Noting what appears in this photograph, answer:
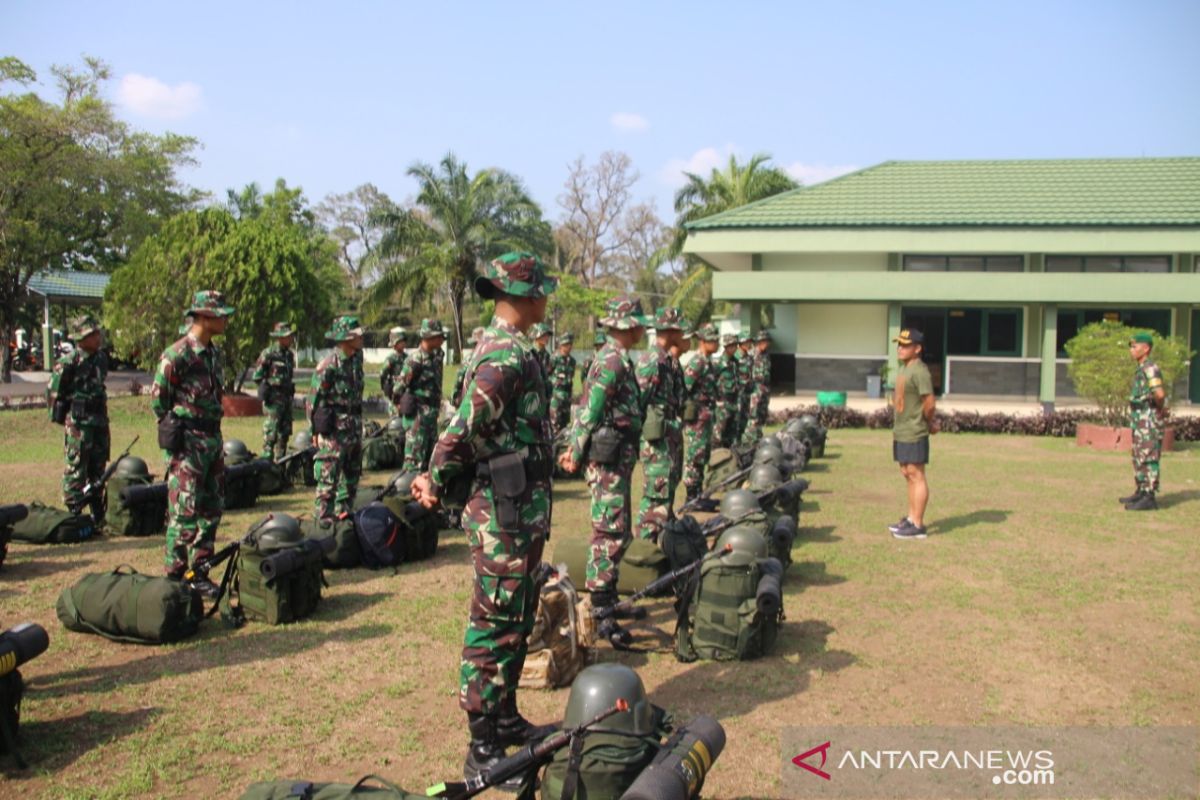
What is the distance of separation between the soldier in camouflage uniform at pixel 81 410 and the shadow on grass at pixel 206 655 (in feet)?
11.8

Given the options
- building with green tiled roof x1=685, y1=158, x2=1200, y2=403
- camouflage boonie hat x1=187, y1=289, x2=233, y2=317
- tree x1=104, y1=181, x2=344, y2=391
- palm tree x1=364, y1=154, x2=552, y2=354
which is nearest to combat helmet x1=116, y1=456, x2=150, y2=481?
camouflage boonie hat x1=187, y1=289, x2=233, y2=317

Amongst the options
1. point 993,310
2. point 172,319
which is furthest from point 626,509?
point 993,310

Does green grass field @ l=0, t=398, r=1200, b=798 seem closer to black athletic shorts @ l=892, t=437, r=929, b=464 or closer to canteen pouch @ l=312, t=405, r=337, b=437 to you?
black athletic shorts @ l=892, t=437, r=929, b=464

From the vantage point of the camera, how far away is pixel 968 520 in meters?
9.39

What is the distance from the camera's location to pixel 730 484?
31.2 feet

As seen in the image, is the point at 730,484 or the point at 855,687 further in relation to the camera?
the point at 730,484

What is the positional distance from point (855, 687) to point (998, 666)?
98 centimetres

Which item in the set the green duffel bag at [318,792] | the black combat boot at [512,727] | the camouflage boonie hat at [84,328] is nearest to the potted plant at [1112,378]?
the black combat boot at [512,727]

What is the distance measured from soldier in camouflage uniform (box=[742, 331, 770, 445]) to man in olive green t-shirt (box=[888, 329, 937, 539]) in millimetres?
5456

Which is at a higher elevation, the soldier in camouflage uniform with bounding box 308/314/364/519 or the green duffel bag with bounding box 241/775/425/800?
the soldier in camouflage uniform with bounding box 308/314/364/519

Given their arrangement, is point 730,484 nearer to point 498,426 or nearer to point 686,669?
point 686,669

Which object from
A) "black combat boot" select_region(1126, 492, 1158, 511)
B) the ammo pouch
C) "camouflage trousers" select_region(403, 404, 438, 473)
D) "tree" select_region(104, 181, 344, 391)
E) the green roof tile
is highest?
the green roof tile

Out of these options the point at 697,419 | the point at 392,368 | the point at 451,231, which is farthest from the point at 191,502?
the point at 451,231

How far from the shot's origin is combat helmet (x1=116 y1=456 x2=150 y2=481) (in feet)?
28.0
